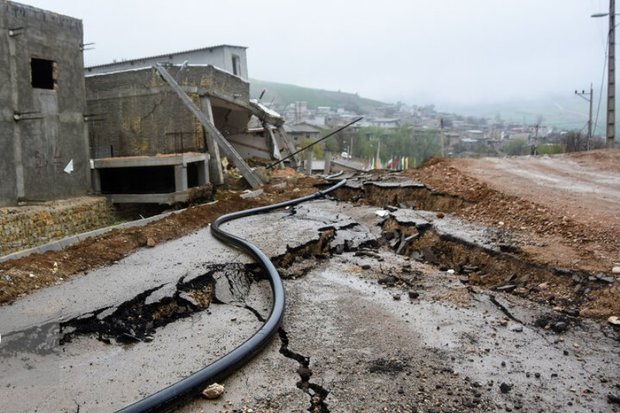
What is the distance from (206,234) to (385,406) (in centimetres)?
506

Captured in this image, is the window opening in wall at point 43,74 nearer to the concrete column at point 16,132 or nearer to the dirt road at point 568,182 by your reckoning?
the concrete column at point 16,132

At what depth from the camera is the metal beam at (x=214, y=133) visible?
1295 cm

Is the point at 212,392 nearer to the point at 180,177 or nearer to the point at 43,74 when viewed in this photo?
the point at 180,177

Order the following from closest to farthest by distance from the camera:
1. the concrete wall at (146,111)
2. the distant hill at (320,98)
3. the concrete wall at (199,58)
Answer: the concrete wall at (146,111), the concrete wall at (199,58), the distant hill at (320,98)

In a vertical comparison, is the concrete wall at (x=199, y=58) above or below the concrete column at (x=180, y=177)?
above

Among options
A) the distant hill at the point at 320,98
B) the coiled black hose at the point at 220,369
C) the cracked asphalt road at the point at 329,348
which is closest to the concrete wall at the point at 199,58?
the cracked asphalt road at the point at 329,348

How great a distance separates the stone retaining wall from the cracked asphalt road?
645 cm

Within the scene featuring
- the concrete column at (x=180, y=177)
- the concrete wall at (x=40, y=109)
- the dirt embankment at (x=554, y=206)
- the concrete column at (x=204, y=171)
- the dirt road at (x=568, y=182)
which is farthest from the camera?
the concrete column at (x=204, y=171)

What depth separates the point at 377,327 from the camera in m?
3.90

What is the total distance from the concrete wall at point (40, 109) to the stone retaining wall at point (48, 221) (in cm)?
65

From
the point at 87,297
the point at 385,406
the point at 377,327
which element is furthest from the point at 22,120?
the point at 385,406

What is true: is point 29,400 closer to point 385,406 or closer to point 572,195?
point 385,406

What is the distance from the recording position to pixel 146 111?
14.8 meters

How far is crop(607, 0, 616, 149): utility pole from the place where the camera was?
1692cm
